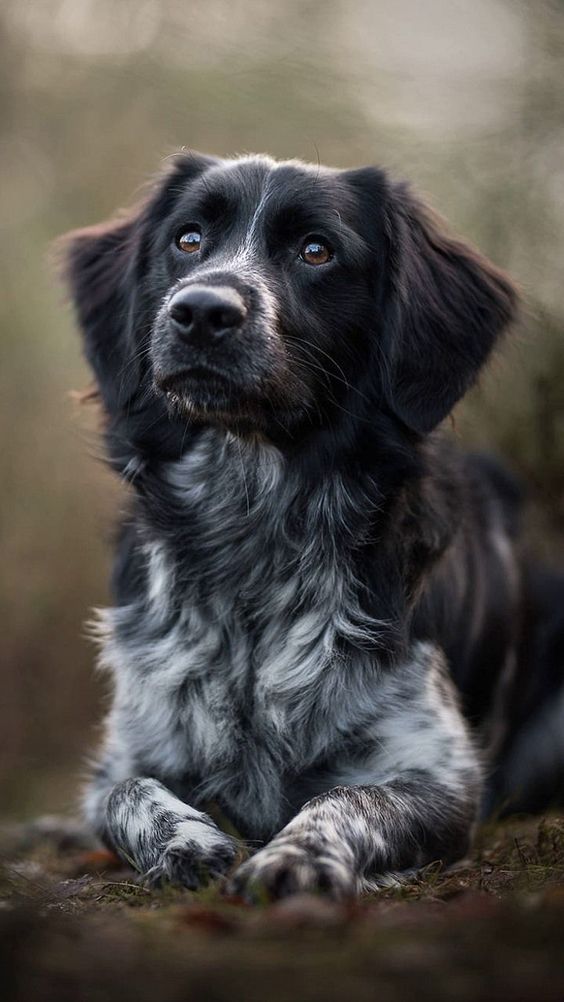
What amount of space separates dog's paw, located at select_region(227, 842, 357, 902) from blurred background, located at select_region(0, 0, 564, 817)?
1788mm

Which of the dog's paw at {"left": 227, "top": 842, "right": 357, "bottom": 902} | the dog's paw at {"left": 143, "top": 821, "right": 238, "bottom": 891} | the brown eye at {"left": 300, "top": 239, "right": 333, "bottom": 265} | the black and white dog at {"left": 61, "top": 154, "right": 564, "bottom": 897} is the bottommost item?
the dog's paw at {"left": 143, "top": 821, "right": 238, "bottom": 891}

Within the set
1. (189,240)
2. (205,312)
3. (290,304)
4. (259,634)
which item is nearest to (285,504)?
(259,634)

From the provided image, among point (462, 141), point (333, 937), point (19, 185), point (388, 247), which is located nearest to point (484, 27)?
point (462, 141)

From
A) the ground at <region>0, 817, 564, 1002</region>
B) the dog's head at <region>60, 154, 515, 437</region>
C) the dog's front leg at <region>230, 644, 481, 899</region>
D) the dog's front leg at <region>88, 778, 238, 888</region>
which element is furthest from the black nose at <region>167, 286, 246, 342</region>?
the ground at <region>0, 817, 564, 1002</region>

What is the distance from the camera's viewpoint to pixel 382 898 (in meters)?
2.81

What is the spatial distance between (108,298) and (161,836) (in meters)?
1.98

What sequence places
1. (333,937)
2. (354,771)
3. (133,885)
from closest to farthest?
(333,937) < (133,885) < (354,771)

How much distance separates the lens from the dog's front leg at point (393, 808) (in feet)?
8.36

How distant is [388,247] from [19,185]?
11.6 feet

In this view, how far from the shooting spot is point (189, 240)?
374 centimetres

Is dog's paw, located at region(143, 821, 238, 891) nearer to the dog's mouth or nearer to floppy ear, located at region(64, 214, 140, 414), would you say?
the dog's mouth

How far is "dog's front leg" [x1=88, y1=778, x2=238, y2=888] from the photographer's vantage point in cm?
289

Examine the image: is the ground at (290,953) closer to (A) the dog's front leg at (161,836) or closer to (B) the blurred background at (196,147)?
(A) the dog's front leg at (161,836)

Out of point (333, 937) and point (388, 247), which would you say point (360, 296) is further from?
point (333, 937)
